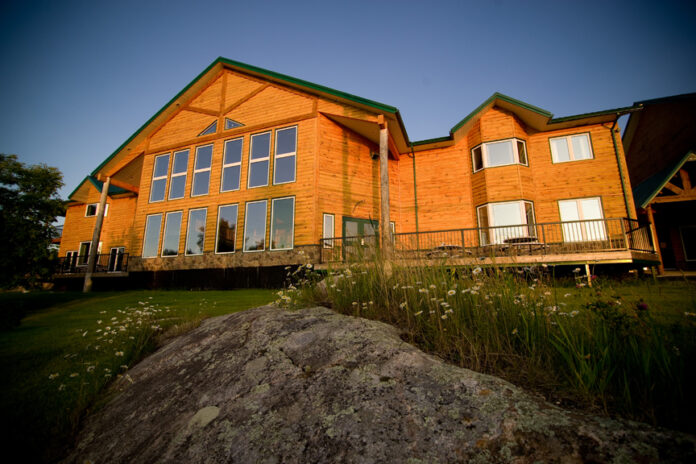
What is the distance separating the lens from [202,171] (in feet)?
52.8

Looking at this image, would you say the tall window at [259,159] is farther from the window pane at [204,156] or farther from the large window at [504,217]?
the large window at [504,217]

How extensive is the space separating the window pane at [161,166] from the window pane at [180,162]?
57cm

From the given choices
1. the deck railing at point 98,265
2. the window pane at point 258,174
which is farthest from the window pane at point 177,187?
the deck railing at point 98,265

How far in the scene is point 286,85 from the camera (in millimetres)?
15055

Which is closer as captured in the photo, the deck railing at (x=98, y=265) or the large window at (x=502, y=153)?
the large window at (x=502, y=153)

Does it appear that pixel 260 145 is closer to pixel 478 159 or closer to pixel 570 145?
pixel 478 159

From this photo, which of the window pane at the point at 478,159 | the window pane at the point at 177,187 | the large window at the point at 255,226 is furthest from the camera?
the window pane at the point at 177,187

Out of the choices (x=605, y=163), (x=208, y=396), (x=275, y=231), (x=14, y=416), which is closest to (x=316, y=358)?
(x=208, y=396)

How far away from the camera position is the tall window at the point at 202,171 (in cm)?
1589

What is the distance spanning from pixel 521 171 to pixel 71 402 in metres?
16.1

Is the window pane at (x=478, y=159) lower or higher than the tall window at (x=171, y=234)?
higher

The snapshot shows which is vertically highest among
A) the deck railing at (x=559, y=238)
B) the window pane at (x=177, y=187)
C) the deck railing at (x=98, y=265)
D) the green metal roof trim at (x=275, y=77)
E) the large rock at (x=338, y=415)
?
the green metal roof trim at (x=275, y=77)

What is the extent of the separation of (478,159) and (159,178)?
16405 mm

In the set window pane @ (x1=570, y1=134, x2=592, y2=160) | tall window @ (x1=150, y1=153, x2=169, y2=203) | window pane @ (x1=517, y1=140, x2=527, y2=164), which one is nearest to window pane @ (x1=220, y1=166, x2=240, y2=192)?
tall window @ (x1=150, y1=153, x2=169, y2=203)
